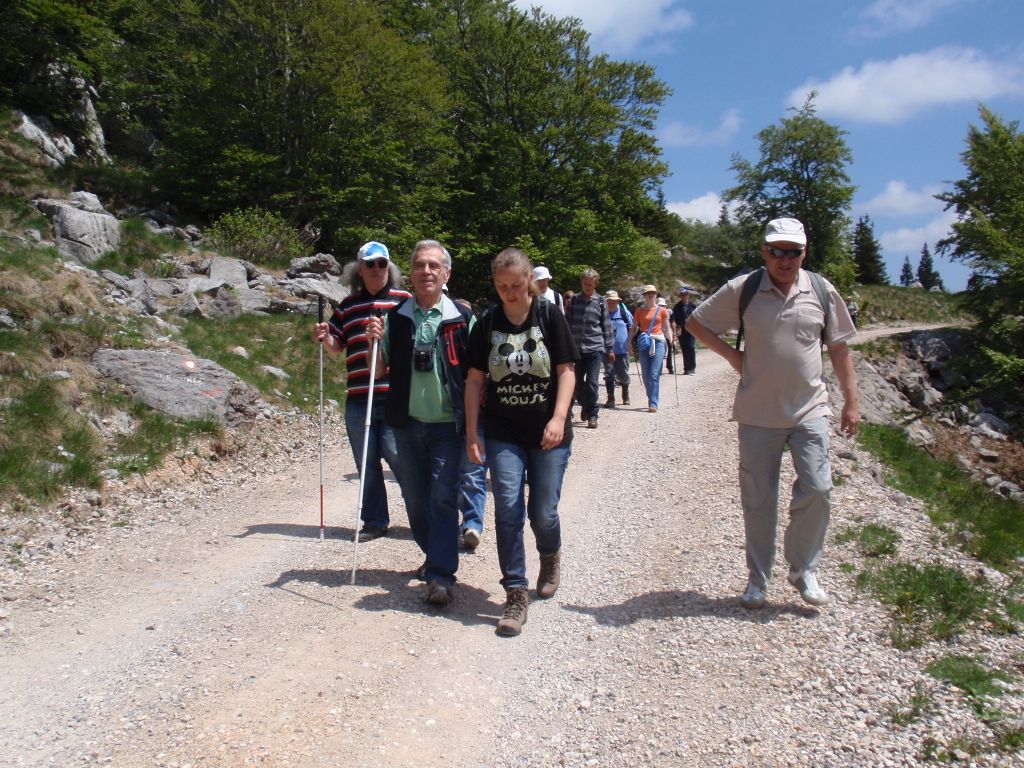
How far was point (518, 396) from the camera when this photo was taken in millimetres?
4789

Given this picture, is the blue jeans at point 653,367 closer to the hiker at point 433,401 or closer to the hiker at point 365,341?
the hiker at point 365,341

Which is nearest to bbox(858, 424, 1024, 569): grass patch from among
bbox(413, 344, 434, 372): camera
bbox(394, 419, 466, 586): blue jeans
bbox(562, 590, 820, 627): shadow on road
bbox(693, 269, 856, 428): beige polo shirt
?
bbox(562, 590, 820, 627): shadow on road

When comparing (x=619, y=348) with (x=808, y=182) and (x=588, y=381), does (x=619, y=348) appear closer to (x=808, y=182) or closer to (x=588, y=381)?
(x=588, y=381)

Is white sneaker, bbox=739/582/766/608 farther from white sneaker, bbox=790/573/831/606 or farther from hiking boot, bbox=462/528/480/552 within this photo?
hiking boot, bbox=462/528/480/552

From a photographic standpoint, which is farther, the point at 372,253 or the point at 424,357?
the point at 372,253

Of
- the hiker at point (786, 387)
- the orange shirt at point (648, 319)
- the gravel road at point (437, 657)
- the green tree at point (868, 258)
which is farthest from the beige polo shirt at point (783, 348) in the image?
the green tree at point (868, 258)

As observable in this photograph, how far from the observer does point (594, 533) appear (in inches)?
274

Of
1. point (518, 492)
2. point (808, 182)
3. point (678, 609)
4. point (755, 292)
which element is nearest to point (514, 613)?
point (518, 492)

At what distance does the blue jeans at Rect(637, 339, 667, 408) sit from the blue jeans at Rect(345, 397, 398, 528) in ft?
25.0

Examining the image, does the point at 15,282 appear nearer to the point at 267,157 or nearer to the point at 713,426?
the point at 713,426

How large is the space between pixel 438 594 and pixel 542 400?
1481 millimetres

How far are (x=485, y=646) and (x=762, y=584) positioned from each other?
187 cm

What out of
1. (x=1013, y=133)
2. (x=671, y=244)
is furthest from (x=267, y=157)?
(x=671, y=244)

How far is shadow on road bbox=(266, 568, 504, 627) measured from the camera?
16.9 ft
